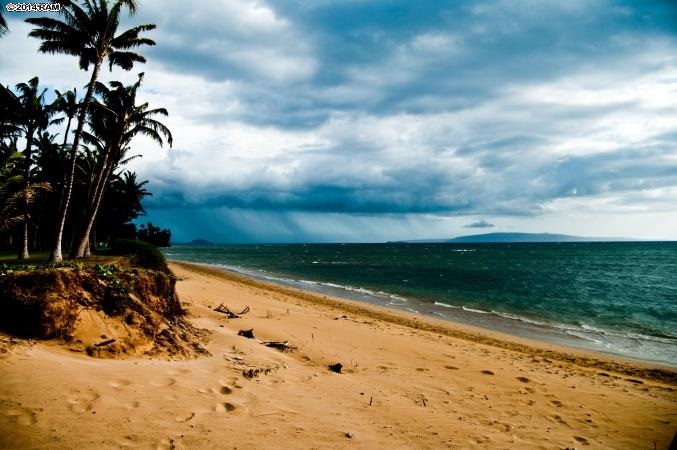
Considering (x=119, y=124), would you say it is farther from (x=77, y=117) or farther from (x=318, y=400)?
(x=318, y=400)

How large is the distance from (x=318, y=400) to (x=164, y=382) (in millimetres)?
2470

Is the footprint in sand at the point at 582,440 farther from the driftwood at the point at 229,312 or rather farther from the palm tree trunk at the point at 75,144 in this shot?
the palm tree trunk at the point at 75,144

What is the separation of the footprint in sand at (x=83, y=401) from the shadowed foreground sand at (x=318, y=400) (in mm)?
21

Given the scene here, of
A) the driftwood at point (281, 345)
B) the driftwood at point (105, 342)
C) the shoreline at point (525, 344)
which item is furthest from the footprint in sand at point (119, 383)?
the shoreline at point (525, 344)

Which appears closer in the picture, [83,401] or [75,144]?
[83,401]

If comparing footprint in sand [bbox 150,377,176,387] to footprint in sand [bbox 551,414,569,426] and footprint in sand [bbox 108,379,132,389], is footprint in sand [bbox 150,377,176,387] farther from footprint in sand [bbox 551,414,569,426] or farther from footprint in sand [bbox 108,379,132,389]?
footprint in sand [bbox 551,414,569,426]

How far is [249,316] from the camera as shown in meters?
13.4

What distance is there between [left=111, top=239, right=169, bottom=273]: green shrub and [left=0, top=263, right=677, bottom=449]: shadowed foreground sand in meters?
6.92

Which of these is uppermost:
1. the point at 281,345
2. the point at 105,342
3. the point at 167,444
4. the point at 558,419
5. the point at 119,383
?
the point at 105,342

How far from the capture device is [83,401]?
479 cm

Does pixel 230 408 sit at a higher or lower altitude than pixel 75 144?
lower

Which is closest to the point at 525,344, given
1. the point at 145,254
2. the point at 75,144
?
the point at 145,254

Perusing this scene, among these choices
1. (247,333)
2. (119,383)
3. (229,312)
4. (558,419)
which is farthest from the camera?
(229,312)

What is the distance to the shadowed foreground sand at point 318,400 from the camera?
14.9ft
